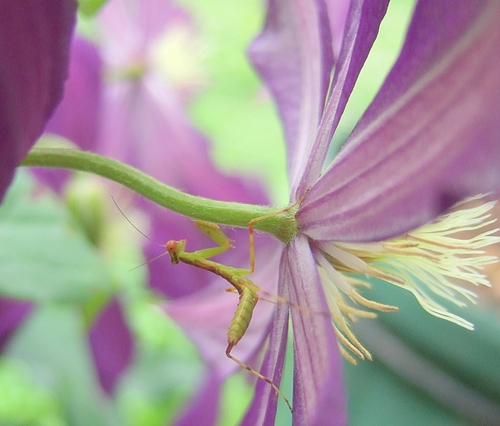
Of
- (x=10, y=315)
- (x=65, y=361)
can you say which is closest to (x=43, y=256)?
(x=10, y=315)

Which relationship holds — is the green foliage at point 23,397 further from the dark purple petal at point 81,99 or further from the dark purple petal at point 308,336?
the dark purple petal at point 308,336

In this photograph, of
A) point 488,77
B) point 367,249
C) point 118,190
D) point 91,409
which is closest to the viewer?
point 488,77

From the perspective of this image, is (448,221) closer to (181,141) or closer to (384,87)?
(384,87)

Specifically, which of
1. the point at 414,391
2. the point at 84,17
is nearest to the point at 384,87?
the point at 84,17

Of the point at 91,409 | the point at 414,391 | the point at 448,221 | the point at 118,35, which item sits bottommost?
the point at 91,409

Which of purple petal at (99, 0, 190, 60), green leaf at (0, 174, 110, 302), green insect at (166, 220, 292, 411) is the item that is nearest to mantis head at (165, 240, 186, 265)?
green insect at (166, 220, 292, 411)

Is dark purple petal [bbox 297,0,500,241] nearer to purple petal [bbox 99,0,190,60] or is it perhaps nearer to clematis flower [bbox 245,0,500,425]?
clematis flower [bbox 245,0,500,425]
